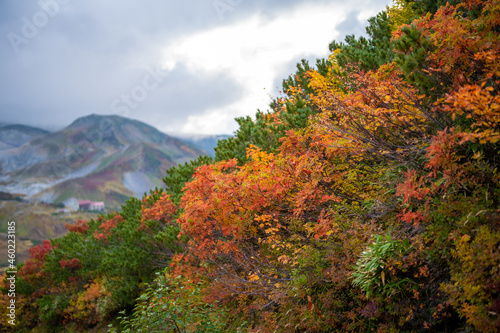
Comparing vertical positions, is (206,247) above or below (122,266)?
below

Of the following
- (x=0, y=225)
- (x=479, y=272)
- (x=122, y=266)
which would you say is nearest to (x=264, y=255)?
(x=479, y=272)

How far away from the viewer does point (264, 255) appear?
8812 mm

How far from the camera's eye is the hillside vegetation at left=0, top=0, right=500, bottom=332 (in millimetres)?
4098

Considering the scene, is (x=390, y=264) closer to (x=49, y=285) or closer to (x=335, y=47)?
(x=335, y=47)

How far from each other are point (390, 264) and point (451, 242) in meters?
0.85

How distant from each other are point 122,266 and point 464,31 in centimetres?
1682

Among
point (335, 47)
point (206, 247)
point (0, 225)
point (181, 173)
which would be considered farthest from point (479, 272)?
point (0, 225)

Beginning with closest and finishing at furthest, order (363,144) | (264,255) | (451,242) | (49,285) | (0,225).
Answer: (451,242) → (363,144) → (264,255) → (49,285) → (0,225)

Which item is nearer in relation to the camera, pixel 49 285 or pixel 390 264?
pixel 390 264

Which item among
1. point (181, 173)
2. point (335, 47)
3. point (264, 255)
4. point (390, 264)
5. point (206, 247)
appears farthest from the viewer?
point (181, 173)

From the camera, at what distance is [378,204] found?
18.9ft

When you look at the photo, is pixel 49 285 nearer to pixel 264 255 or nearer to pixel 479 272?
pixel 264 255

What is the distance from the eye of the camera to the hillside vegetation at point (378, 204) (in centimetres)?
410

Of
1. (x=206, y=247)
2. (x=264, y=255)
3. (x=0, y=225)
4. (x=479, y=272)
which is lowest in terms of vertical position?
(x=479, y=272)
